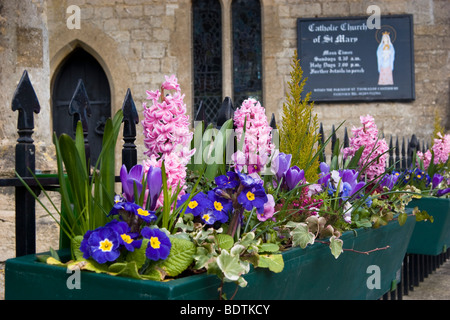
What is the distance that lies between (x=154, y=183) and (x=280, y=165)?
636mm

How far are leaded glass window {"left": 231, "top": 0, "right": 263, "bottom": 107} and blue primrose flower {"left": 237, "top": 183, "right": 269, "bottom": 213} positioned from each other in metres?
8.12

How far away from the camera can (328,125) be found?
8922 millimetres

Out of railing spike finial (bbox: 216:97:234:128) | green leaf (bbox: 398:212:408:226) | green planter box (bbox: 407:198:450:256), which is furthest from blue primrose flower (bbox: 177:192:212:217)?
green planter box (bbox: 407:198:450:256)

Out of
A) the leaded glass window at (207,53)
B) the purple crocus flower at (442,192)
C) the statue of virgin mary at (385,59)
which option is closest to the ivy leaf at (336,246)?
the purple crocus flower at (442,192)

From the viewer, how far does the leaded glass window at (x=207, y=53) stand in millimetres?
9594

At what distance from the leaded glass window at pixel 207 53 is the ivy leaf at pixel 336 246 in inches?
314

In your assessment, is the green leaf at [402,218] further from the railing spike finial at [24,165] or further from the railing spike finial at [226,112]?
the railing spike finial at [24,165]

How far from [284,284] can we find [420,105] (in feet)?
27.2

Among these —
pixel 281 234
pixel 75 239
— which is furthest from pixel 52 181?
pixel 281 234

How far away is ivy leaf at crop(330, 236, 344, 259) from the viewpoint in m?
1.62

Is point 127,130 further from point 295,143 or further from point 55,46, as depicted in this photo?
point 55,46

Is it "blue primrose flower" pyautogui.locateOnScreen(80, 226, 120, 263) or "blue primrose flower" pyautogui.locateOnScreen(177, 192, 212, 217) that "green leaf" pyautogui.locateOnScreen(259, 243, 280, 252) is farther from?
"blue primrose flower" pyautogui.locateOnScreen(80, 226, 120, 263)

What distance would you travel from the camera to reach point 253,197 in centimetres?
141

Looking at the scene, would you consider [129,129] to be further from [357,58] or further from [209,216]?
[357,58]
